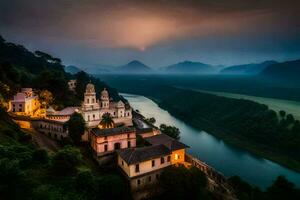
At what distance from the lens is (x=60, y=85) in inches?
1842

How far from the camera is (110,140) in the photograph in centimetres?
2948

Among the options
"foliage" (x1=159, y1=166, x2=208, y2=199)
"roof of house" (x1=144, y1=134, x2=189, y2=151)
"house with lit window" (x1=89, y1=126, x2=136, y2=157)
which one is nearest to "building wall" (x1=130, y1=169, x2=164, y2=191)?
"foliage" (x1=159, y1=166, x2=208, y2=199)

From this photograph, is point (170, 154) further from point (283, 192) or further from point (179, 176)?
point (283, 192)

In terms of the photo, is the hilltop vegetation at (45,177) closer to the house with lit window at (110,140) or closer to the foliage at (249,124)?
the house with lit window at (110,140)

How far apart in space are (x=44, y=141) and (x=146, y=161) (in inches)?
601

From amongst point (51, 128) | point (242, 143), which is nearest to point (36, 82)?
point (51, 128)

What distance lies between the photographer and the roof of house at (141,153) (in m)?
25.0

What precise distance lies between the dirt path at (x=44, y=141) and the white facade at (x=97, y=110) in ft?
23.1

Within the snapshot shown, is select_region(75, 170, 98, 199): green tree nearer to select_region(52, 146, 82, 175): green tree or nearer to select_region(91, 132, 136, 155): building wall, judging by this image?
select_region(52, 146, 82, 175): green tree

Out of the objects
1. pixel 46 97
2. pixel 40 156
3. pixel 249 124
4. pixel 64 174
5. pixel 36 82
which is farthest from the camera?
pixel 249 124

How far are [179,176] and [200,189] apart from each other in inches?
103

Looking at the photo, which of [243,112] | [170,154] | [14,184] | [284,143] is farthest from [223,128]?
[14,184]

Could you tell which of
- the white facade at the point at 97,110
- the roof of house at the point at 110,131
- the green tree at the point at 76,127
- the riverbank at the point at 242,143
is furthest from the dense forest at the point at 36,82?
the riverbank at the point at 242,143

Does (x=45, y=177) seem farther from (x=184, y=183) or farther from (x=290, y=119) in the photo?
(x=290, y=119)
